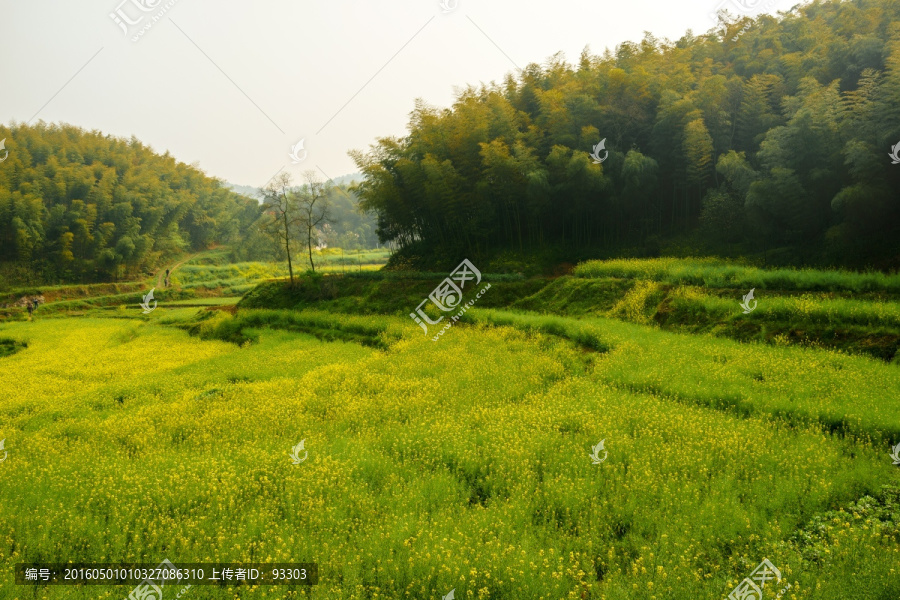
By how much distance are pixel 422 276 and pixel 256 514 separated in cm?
2155

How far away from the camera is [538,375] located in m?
12.5

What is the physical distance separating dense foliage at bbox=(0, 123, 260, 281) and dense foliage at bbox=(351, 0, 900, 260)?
35.5 metres

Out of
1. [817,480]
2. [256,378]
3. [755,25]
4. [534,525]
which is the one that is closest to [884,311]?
[817,480]

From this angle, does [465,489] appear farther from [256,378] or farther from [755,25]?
[755,25]
